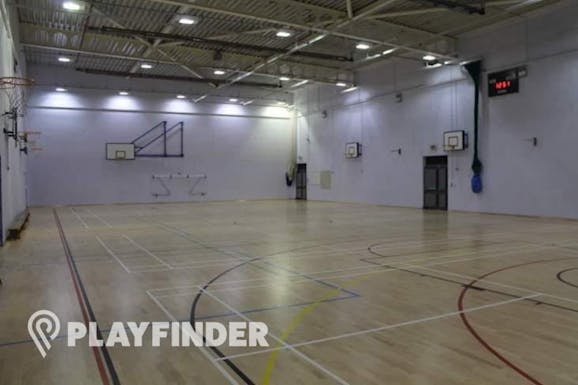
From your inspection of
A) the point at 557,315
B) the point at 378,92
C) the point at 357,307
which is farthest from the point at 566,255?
the point at 378,92

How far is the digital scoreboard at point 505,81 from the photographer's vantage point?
718 inches

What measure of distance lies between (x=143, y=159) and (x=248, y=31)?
14387mm

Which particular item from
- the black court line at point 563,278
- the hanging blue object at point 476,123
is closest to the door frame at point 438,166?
the hanging blue object at point 476,123

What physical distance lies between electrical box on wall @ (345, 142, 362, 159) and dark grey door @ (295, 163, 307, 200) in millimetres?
5384

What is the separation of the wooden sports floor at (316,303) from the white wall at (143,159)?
15.6 meters

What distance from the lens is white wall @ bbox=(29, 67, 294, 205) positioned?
26.7 meters

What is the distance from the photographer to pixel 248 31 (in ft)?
57.2

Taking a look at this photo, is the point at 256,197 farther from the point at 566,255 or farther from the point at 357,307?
the point at 357,307

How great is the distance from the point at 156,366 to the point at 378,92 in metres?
23.2

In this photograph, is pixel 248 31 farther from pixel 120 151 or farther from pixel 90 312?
pixel 120 151

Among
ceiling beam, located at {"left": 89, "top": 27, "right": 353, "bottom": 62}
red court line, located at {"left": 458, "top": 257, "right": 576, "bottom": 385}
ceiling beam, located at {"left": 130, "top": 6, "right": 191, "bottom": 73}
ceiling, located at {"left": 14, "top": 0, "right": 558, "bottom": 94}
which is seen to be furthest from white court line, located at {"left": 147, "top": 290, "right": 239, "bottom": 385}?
ceiling beam, located at {"left": 89, "top": 27, "right": 353, "bottom": 62}

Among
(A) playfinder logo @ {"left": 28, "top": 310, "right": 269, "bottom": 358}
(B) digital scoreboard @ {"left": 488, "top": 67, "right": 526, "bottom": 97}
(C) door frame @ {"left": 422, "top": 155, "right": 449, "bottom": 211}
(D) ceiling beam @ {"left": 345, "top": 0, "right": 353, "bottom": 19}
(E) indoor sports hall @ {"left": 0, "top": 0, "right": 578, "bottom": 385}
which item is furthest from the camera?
(C) door frame @ {"left": 422, "top": 155, "right": 449, "bottom": 211}

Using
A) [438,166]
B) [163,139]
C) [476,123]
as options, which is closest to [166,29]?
[163,139]

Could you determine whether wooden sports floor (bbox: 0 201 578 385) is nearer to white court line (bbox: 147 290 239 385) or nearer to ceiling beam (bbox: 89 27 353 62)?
white court line (bbox: 147 290 239 385)
